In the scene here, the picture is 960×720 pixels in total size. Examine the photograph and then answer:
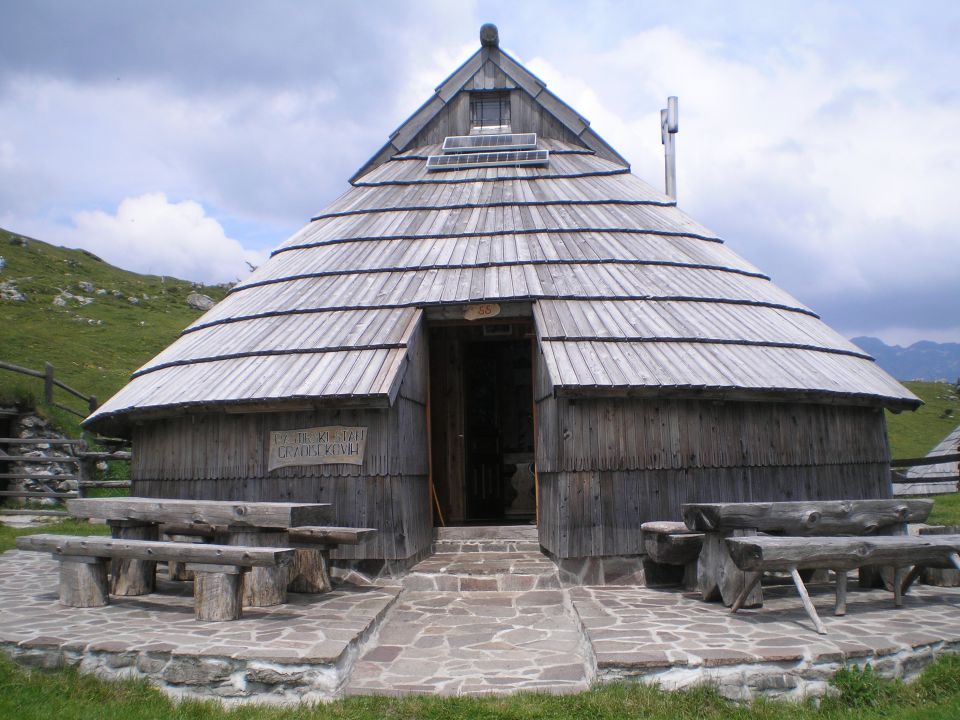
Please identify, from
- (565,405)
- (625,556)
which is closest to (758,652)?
(625,556)

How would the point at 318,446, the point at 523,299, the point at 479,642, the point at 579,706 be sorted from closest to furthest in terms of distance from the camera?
the point at 579,706, the point at 479,642, the point at 318,446, the point at 523,299

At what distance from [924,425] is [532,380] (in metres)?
30.9

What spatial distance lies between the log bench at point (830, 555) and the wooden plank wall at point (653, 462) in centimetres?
186

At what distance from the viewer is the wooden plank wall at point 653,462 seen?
8828 millimetres

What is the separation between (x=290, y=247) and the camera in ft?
43.4

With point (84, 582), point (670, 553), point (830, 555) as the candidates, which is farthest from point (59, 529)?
point (830, 555)

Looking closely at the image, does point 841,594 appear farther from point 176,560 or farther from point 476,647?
point 176,560

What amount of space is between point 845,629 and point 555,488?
3500 millimetres

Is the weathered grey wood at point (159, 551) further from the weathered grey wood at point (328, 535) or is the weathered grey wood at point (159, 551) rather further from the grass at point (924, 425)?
the grass at point (924, 425)

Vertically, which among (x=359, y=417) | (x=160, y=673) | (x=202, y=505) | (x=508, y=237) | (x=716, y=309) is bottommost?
(x=160, y=673)

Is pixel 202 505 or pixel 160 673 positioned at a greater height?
pixel 202 505

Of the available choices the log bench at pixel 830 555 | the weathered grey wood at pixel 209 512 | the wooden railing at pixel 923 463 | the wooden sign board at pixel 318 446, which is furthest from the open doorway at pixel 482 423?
the wooden railing at pixel 923 463

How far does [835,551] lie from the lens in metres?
6.61

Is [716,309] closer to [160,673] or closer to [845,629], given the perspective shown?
[845,629]
